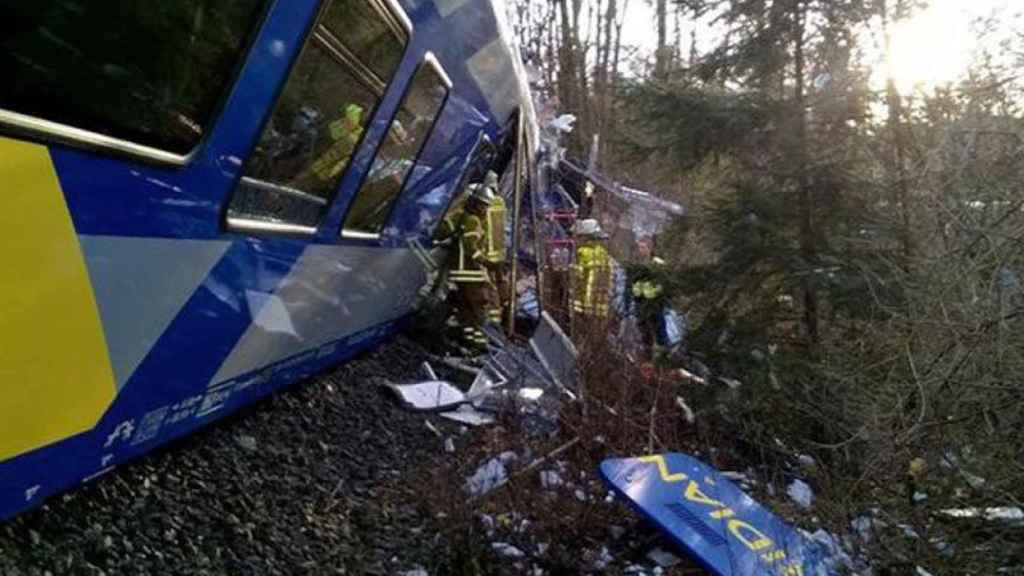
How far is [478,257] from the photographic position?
320 inches

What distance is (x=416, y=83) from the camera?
4.93 meters

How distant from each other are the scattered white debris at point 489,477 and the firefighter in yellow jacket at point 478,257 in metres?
2.84

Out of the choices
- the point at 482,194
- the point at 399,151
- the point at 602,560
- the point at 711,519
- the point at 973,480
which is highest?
the point at 399,151

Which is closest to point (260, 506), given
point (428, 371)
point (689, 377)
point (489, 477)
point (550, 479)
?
point (489, 477)

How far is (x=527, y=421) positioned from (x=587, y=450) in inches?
21.3

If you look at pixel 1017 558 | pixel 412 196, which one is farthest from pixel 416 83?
pixel 1017 558

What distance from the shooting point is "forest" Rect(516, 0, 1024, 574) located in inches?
139

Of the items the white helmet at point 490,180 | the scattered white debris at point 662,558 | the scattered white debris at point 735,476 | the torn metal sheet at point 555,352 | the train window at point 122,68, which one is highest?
the train window at point 122,68

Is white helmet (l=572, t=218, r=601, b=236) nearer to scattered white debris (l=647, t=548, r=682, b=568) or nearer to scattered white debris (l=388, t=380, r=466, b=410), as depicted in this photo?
scattered white debris (l=388, t=380, r=466, b=410)

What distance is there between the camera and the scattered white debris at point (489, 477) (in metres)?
4.67

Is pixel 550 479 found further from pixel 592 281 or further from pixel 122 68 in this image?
pixel 592 281

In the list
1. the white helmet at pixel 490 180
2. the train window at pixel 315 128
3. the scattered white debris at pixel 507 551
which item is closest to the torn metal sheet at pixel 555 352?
the white helmet at pixel 490 180

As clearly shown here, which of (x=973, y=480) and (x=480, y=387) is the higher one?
(x=973, y=480)

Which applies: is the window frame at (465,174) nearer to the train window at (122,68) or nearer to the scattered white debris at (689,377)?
the scattered white debris at (689,377)
